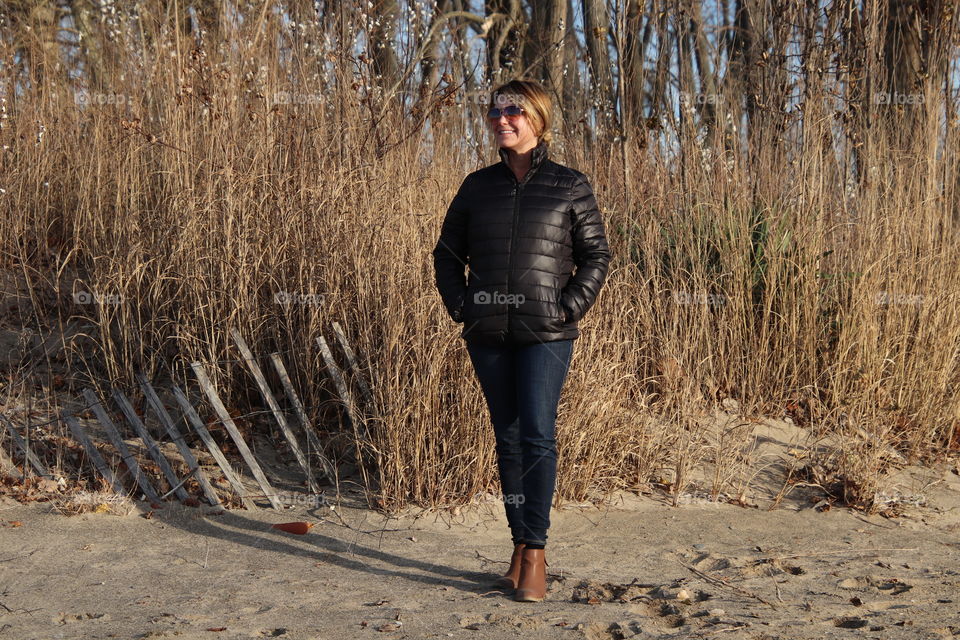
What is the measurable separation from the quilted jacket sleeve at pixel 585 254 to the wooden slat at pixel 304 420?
1.95 m

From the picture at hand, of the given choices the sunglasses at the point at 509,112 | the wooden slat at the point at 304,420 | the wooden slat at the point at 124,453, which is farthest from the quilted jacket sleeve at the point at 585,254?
the wooden slat at the point at 124,453

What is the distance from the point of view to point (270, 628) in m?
3.41

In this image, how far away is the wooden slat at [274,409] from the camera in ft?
16.6

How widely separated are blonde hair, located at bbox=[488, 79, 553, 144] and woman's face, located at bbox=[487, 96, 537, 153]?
11 mm

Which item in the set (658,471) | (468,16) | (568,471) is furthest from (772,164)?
(468,16)

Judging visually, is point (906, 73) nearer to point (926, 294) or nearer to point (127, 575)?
point (926, 294)

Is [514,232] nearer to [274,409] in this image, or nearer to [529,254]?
[529,254]

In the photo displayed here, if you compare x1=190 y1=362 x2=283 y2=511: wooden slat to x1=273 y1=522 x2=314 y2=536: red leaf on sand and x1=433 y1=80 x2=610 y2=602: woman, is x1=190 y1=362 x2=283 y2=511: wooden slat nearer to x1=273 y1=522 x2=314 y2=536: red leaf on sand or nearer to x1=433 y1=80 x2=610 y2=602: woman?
x1=273 y1=522 x2=314 y2=536: red leaf on sand

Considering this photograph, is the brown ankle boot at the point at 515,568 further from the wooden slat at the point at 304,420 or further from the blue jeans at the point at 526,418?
the wooden slat at the point at 304,420

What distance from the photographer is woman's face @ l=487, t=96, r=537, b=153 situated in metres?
3.58

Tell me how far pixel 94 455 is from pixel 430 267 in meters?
1.90

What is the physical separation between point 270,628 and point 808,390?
3819 mm

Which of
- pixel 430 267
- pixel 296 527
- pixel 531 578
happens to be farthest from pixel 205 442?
pixel 531 578

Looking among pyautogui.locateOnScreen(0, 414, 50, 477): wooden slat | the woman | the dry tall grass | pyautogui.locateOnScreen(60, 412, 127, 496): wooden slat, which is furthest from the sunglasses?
pyautogui.locateOnScreen(0, 414, 50, 477): wooden slat
